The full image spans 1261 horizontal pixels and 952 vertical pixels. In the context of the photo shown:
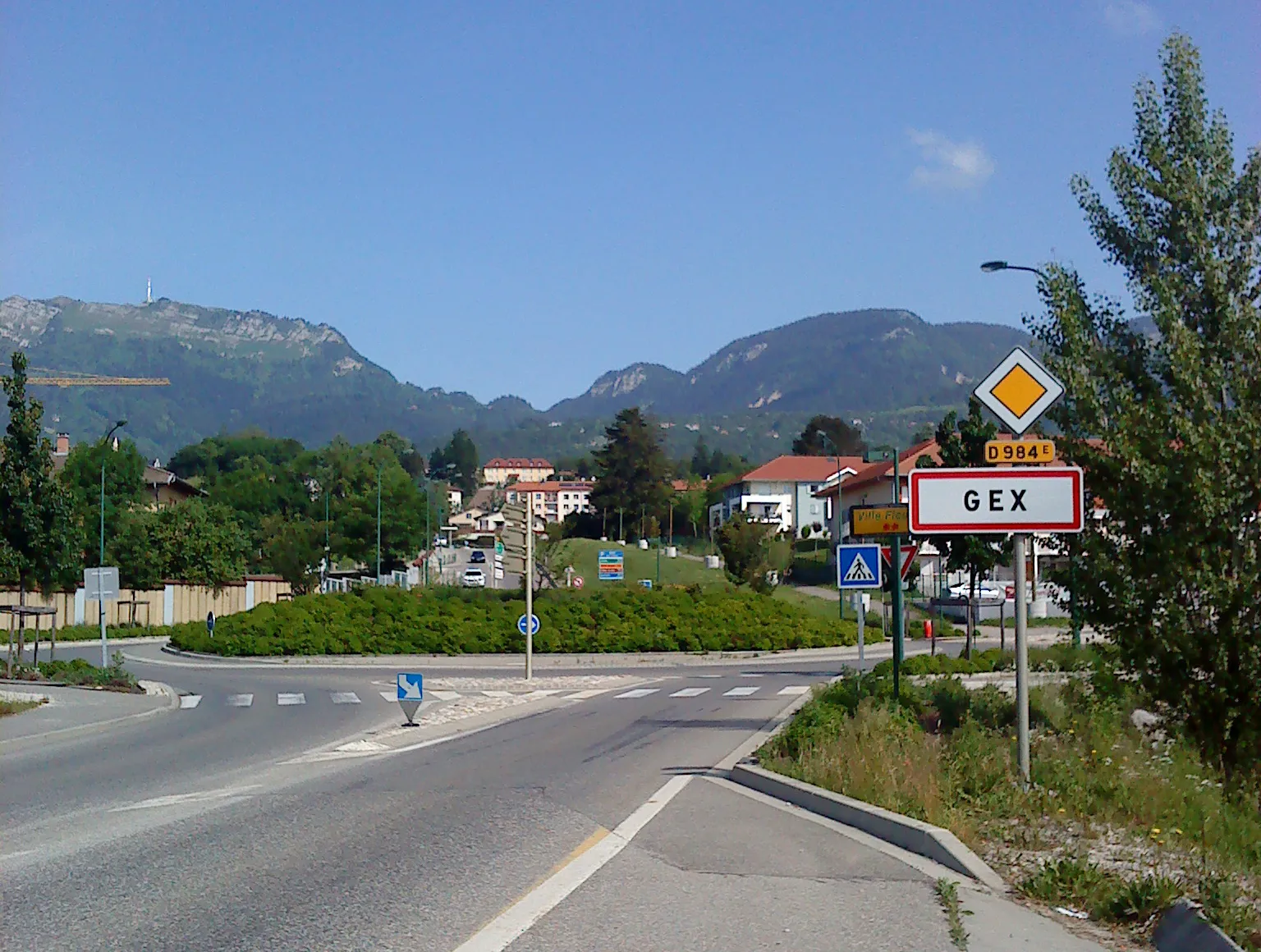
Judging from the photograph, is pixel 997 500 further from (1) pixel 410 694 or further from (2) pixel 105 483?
(2) pixel 105 483

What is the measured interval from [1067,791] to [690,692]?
1960 cm

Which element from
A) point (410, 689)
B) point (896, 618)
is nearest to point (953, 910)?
point (896, 618)

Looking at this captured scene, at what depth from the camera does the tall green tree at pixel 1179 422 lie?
12.4 metres

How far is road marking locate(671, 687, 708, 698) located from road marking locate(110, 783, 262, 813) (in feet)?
51.4

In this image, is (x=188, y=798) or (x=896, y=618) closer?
(x=188, y=798)

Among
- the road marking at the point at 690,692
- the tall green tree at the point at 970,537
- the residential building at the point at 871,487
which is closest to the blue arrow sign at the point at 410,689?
the road marking at the point at 690,692

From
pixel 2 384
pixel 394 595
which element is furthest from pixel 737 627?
pixel 2 384

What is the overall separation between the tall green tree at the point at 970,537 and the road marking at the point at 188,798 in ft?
75.4

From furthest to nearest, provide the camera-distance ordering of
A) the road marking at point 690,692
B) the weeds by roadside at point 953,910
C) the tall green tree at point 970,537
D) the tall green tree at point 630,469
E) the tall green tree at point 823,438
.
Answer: the tall green tree at point 823,438 → the tall green tree at point 630,469 → the tall green tree at point 970,537 → the road marking at point 690,692 → the weeds by roadside at point 953,910

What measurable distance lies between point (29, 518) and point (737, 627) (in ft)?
76.3

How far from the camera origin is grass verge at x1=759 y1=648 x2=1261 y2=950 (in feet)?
26.0

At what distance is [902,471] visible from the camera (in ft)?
238

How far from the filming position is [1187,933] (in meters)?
6.89

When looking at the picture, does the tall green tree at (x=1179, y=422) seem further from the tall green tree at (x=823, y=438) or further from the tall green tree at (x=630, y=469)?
the tall green tree at (x=823, y=438)
